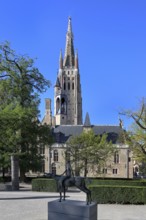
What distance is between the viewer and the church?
72.2m

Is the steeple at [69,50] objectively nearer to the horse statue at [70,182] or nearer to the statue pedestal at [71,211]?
the horse statue at [70,182]

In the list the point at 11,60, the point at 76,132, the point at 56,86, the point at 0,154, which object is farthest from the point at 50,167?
the point at 56,86

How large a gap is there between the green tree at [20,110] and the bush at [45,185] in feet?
10.1

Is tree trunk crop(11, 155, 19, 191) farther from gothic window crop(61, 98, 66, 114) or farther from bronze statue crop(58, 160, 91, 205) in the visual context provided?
gothic window crop(61, 98, 66, 114)

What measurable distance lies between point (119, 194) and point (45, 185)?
33.5ft

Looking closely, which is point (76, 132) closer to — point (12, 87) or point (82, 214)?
point (12, 87)

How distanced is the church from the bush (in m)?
41.7

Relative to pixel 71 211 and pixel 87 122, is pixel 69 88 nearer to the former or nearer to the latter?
pixel 87 122

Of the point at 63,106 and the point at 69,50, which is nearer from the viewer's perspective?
the point at 63,106

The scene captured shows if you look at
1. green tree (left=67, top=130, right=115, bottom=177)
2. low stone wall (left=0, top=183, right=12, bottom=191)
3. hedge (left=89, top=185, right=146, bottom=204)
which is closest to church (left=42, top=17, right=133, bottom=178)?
green tree (left=67, top=130, right=115, bottom=177)

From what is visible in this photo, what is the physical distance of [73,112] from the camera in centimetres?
13600

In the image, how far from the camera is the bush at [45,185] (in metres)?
29.2

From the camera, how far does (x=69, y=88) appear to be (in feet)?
455

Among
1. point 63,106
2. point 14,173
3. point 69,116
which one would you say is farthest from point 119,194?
point 69,116
